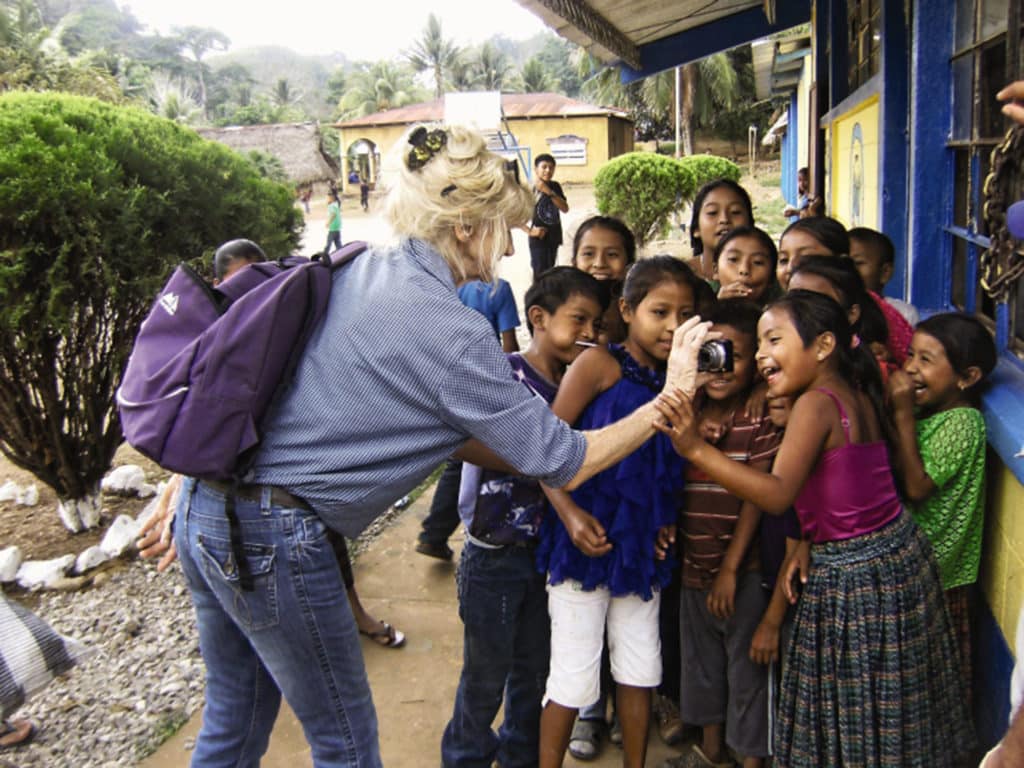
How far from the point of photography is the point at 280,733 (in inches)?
116

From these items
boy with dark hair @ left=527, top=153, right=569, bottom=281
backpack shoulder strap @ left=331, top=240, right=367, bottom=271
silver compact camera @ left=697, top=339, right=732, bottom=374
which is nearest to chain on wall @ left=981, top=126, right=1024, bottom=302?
silver compact camera @ left=697, top=339, right=732, bottom=374

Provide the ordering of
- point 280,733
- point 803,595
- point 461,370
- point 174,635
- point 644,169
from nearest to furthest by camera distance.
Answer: point 461,370, point 803,595, point 280,733, point 174,635, point 644,169

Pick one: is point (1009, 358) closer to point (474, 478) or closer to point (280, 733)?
point (474, 478)

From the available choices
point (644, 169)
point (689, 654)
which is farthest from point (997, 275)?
point (644, 169)

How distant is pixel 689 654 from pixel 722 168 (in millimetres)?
16005

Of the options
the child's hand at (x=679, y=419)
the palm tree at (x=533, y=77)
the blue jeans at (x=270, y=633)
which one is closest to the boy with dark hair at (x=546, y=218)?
the child's hand at (x=679, y=419)

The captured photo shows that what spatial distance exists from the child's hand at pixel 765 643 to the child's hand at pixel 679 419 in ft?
2.06

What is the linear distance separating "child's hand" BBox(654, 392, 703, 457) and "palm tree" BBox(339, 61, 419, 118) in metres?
53.0

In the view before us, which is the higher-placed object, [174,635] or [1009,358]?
[1009,358]

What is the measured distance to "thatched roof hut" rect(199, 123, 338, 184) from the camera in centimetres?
3781

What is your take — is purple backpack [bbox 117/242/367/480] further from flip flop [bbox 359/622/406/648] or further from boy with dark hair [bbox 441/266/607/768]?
flip flop [bbox 359/622/406/648]

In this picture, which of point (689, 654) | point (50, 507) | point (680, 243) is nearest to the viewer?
point (689, 654)

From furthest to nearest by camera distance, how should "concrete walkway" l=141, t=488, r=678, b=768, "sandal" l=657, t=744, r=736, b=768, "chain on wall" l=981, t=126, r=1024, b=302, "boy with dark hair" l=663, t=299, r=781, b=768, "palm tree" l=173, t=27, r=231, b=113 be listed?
"palm tree" l=173, t=27, r=231, b=113, "concrete walkway" l=141, t=488, r=678, b=768, "sandal" l=657, t=744, r=736, b=768, "boy with dark hair" l=663, t=299, r=781, b=768, "chain on wall" l=981, t=126, r=1024, b=302

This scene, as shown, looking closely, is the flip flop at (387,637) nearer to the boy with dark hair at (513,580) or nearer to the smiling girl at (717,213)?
the boy with dark hair at (513,580)
